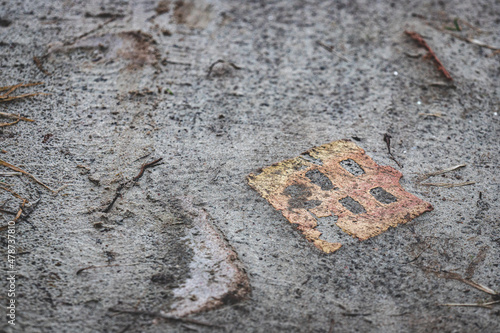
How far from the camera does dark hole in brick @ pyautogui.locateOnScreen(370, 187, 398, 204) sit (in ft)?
5.75

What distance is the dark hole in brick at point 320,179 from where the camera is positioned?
5.92 feet

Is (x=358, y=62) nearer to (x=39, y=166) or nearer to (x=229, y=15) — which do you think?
(x=229, y=15)

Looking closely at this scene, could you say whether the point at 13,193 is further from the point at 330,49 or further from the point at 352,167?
the point at 330,49

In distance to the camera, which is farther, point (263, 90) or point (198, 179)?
point (263, 90)

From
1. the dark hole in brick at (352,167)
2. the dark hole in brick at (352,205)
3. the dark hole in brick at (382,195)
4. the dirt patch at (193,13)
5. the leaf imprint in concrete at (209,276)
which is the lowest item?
the leaf imprint in concrete at (209,276)

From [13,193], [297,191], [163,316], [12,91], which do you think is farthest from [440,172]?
[12,91]

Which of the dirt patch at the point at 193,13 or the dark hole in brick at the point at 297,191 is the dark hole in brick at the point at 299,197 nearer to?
the dark hole in brick at the point at 297,191

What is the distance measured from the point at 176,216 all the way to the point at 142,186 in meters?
0.23

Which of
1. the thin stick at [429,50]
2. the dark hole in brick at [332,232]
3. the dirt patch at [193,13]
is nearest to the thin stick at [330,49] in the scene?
the thin stick at [429,50]

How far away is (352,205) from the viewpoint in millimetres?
1727

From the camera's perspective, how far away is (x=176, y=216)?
162cm

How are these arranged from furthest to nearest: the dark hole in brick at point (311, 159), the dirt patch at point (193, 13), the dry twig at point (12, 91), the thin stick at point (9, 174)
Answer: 1. the dirt patch at point (193, 13)
2. the dry twig at point (12, 91)
3. the dark hole in brick at point (311, 159)
4. the thin stick at point (9, 174)

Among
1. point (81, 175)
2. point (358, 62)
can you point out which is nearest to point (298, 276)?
point (81, 175)

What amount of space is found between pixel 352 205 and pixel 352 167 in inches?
9.3
